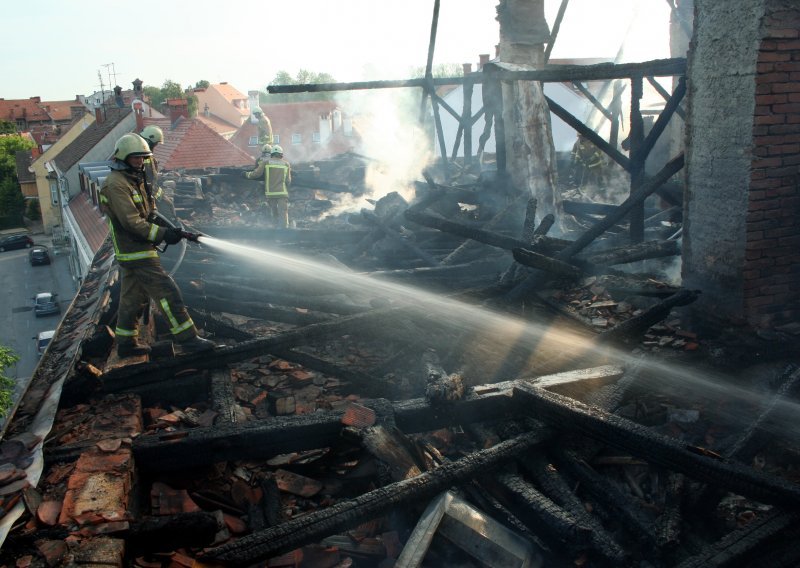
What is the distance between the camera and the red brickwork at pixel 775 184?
17.0 ft

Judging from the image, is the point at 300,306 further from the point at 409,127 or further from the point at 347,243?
the point at 409,127

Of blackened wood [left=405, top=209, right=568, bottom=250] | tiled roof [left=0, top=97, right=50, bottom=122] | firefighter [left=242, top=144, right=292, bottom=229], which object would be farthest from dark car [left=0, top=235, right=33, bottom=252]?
tiled roof [left=0, top=97, right=50, bottom=122]

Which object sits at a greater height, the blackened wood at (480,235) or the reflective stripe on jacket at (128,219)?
the reflective stripe on jacket at (128,219)

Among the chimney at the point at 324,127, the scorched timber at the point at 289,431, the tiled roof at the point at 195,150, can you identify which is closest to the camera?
the scorched timber at the point at 289,431

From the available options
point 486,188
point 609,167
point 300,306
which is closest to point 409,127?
point 609,167

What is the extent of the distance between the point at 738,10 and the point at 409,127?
87.6 ft

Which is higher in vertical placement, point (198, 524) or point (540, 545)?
point (198, 524)

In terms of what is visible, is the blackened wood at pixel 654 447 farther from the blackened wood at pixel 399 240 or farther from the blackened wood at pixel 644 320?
the blackened wood at pixel 399 240

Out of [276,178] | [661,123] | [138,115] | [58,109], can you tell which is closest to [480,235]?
[661,123]

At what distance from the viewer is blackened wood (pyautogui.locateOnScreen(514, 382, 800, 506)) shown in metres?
3.32

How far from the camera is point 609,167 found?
53.8ft

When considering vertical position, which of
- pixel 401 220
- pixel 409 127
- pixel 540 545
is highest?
pixel 409 127

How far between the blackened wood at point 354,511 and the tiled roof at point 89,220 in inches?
794

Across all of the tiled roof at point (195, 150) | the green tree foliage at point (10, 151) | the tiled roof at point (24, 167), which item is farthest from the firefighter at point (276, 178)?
the green tree foliage at point (10, 151)
